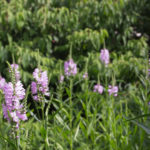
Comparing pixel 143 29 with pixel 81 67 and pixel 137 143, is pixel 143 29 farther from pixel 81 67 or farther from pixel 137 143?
pixel 137 143

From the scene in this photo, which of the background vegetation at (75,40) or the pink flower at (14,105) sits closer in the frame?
the pink flower at (14,105)

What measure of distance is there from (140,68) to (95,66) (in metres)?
0.67

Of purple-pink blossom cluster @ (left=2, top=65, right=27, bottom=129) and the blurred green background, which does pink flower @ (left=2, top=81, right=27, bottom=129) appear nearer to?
purple-pink blossom cluster @ (left=2, top=65, right=27, bottom=129)

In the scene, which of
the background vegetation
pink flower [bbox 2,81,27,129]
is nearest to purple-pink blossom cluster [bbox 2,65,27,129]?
pink flower [bbox 2,81,27,129]

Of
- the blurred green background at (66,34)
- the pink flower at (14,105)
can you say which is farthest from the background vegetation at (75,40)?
the pink flower at (14,105)

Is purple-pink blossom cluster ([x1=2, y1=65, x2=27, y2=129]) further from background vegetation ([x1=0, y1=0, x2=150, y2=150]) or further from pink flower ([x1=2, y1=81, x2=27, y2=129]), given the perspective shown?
background vegetation ([x1=0, y1=0, x2=150, y2=150])

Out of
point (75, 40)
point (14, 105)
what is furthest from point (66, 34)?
point (14, 105)

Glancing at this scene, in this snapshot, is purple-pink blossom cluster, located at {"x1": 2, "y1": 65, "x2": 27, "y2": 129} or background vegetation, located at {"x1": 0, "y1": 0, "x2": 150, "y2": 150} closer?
purple-pink blossom cluster, located at {"x1": 2, "y1": 65, "x2": 27, "y2": 129}

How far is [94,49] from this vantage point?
373 cm

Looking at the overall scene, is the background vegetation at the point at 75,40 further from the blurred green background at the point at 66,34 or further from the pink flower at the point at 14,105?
the pink flower at the point at 14,105

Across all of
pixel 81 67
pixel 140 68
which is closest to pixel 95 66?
pixel 81 67

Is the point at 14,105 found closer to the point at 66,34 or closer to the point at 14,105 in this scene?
the point at 14,105

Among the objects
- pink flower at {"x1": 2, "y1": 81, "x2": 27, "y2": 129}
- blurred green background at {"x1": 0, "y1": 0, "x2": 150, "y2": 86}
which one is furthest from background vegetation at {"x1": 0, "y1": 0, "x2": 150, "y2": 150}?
pink flower at {"x1": 2, "y1": 81, "x2": 27, "y2": 129}

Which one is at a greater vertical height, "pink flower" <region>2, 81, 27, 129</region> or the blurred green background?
the blurred green background
